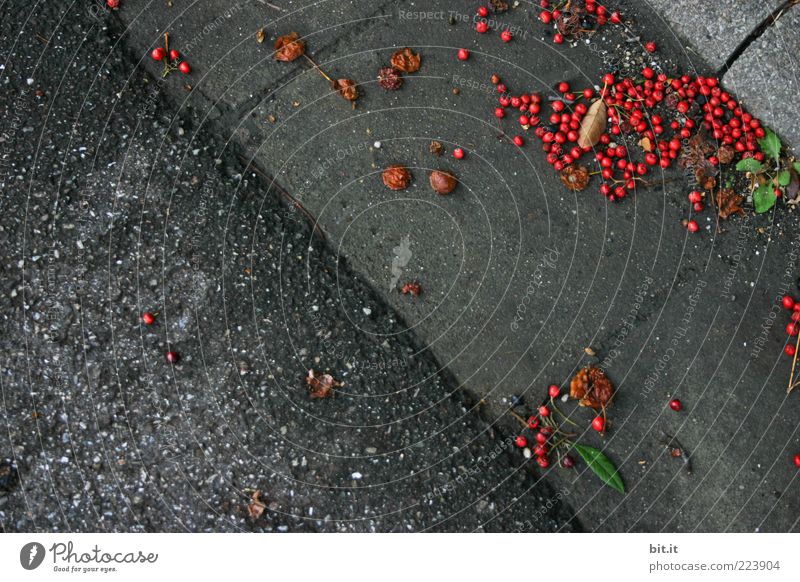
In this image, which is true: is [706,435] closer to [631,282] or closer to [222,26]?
[631,282]

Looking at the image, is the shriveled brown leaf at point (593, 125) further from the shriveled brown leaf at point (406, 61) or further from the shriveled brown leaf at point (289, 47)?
the shriveled brown leaf at point (289, 47)

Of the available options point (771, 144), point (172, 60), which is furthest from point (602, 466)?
point (172, 60)

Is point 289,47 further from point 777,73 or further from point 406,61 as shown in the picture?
point 777,73

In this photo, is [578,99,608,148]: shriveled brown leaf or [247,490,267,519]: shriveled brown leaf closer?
[247,490,267,519]: shriveled brown leaf

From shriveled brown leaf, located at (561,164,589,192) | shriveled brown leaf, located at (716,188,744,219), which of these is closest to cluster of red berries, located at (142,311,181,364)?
shriveled brown leaf, located at (561,164,589,192)

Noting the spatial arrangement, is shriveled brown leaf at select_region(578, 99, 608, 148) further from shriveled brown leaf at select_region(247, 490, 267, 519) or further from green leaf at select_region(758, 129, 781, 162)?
shriveled brown leaf at select_region(247, 490, 267, 519)
